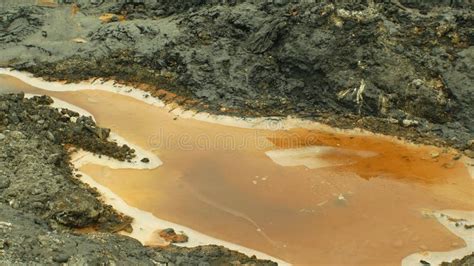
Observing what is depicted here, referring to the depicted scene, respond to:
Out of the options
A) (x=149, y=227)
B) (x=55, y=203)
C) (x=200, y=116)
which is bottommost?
(x=149, y=227)

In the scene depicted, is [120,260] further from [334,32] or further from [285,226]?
[334,32]

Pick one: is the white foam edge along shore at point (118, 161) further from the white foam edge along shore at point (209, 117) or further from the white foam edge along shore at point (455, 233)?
the white foam edge along shore at point (455, 233)

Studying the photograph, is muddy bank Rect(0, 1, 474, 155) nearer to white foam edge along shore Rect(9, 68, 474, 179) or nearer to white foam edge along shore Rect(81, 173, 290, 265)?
white foam edge along shore Rect(9, 68, 474, 179)

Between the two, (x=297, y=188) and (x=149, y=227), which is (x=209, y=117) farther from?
(x=149, y=227)
